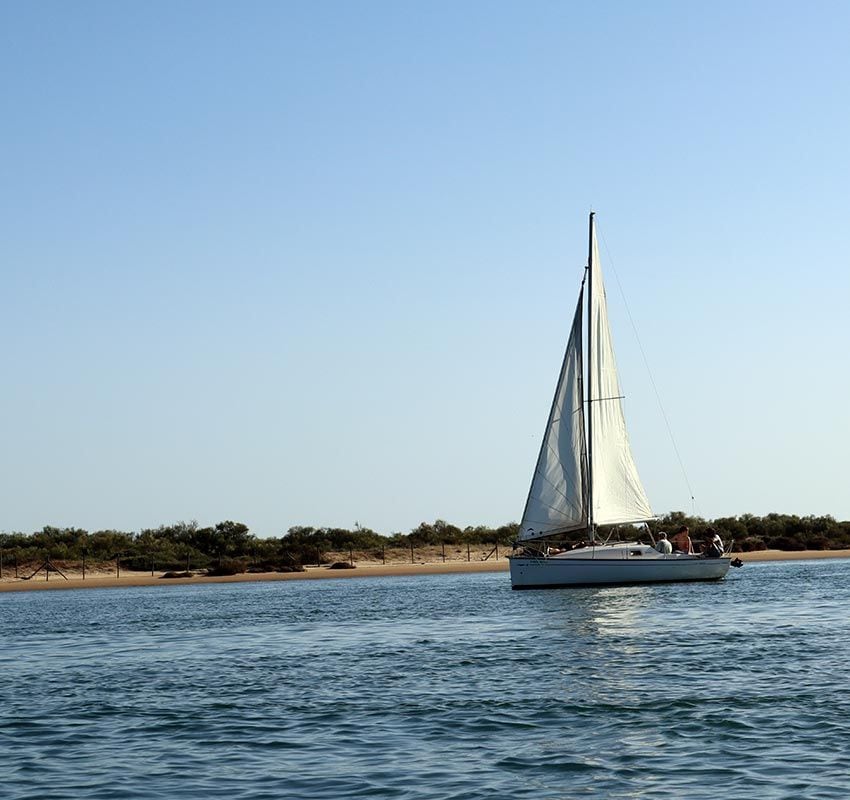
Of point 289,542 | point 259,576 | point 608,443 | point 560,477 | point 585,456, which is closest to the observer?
point 560,477

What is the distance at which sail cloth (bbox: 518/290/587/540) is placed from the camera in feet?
216

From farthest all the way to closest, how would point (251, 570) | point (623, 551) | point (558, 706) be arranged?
1. point (251, 570)
2. point (623, 551)
3. point (558, 706)

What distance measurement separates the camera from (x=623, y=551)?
→ 213 ft

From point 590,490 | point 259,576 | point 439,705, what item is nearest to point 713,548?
point 590,490

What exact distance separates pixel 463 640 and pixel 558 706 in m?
15.0

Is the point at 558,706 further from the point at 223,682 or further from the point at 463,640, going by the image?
the point at 463,640

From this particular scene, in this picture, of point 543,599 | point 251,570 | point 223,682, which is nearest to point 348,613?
point 543,599

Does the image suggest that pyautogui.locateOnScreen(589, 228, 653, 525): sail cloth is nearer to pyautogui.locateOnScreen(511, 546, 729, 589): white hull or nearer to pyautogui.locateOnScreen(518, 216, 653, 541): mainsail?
pyautogui.locateOnScreen(518, 216, 653, 541): mainsail

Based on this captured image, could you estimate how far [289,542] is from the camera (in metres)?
116

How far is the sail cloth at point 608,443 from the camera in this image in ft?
218

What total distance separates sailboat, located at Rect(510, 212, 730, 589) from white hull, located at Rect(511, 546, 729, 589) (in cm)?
5

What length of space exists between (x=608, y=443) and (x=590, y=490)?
2921 mm

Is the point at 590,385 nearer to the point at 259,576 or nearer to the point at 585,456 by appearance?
the point at 585,456

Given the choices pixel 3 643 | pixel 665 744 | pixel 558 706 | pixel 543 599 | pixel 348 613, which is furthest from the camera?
pixel 543 599
